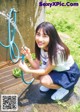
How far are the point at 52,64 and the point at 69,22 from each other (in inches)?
117

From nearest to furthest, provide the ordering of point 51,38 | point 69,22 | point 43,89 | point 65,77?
point 51,38 < point 65,77 < point 43,89 < point 69,22

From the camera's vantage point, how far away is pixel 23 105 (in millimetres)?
3631

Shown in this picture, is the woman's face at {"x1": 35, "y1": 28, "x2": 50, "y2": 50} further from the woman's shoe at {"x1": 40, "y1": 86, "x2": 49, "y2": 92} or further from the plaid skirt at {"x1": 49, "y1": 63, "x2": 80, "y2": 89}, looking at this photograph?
the woman's shoe at {"x1": 40, "y1": 86, "x2": 49, "y2": 92}

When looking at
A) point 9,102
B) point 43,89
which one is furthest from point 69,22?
point 9,102

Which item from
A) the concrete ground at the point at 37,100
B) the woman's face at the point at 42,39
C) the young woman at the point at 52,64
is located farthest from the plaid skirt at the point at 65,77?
the woman's face at the point at 42,39

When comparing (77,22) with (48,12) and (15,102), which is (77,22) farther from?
(15,102)

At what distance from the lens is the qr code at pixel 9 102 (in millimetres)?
3541

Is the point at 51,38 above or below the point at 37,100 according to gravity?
above

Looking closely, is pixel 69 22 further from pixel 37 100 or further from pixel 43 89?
pixel 37 100

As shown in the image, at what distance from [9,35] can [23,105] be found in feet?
3.67

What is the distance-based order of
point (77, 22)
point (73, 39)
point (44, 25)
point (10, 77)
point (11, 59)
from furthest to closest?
point (77, 22) < point (73, 39) < point (11, 59) < point (10, 77) < point (44, 25)

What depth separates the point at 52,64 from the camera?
352cm

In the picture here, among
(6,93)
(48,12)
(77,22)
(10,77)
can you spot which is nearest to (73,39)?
(77,22)

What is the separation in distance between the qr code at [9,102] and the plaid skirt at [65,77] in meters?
0.51
